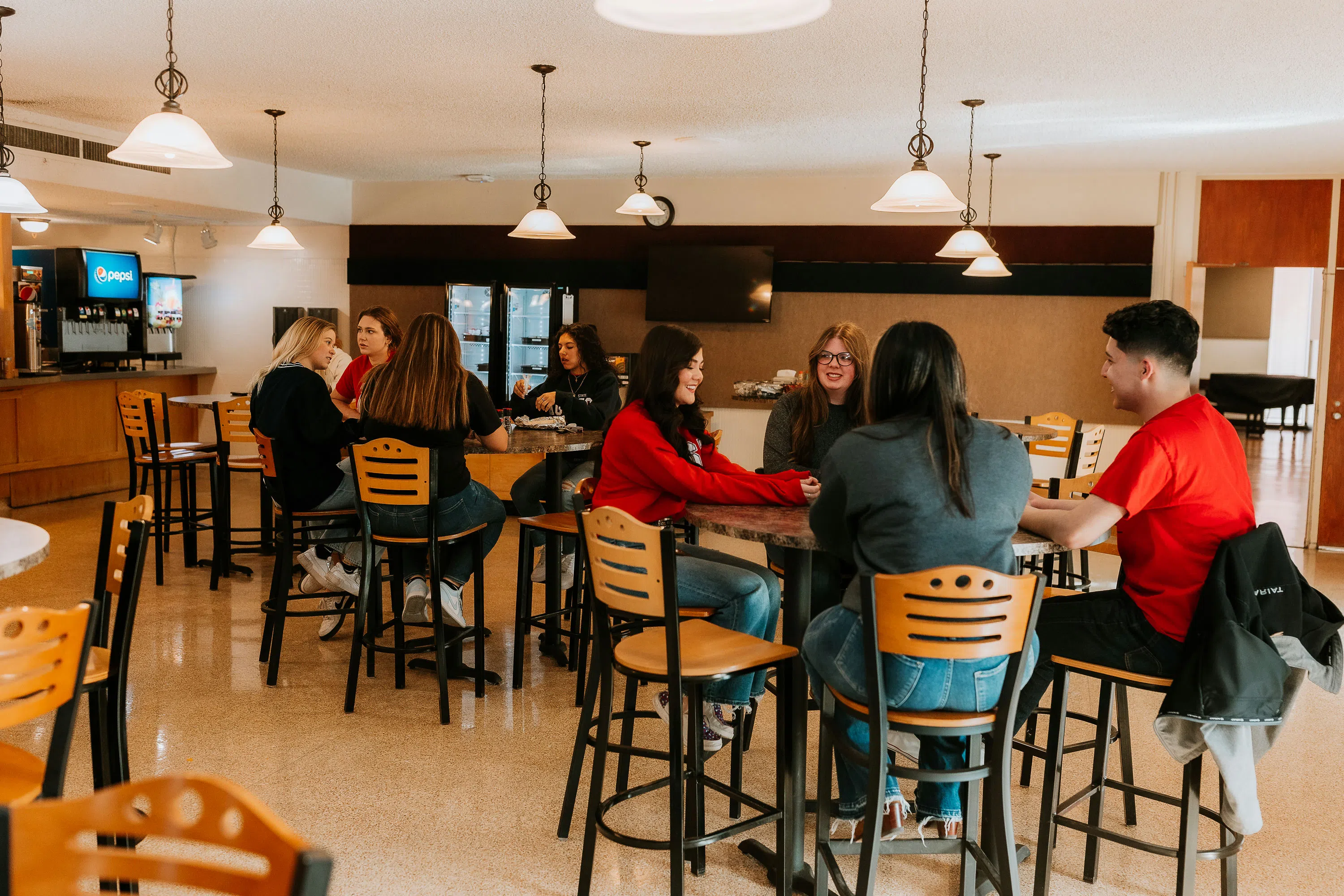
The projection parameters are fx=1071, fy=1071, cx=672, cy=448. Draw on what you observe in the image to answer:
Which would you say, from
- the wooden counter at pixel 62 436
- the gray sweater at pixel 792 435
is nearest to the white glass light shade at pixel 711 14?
the gray sweater at pixel 792 435

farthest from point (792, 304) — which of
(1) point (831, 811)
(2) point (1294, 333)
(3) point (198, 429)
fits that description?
(2) point (1294, 333)

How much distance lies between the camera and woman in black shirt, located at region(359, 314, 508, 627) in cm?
401

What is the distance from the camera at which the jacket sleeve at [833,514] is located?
2.34 meters

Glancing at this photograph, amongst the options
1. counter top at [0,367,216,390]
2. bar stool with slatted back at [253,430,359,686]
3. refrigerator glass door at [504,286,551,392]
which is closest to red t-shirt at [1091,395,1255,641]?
bar stool with slatted back at [253,430,359,686]

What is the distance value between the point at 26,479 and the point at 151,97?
3.35 meters

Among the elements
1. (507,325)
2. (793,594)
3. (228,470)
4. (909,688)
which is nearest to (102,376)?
(507,325)

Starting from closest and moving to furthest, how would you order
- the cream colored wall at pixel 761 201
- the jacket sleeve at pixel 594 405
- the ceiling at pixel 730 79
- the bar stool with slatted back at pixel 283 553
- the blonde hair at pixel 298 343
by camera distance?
the bar stool with slatted back at pixel 283 553 → the ceiling at pixel 730 79 → the blonde hair at pixel 298 343 → the jacket sleeve at pixel 594 405 → the cream colored wall at pixel 761 201

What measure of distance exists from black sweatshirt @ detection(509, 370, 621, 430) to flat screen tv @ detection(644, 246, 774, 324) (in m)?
3.30

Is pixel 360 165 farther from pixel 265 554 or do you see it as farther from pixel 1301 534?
pixel 1301 534

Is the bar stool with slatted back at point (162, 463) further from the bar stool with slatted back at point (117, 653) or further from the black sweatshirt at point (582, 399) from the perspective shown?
the bar stool with slatted back at point (117, 653)

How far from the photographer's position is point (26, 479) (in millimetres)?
8016

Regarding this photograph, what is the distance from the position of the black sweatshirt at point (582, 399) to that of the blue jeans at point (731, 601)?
233 cm

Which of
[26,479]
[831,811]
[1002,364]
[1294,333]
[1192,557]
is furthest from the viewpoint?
[1294,333]

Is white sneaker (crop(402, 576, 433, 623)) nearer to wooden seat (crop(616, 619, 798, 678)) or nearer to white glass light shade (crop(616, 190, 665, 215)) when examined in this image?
wooden seat (crop(616, 619, 798, 678))
